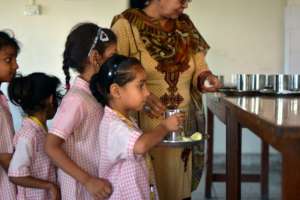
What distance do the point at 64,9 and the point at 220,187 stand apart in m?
2.41

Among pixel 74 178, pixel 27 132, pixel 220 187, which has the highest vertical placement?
pixel 27 132

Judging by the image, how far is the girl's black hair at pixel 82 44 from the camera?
153 centimetres

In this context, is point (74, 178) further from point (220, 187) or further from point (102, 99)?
point (220, 187)

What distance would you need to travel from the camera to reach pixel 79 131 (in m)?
1.48

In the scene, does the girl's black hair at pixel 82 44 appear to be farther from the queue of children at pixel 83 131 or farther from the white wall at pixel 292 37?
the white wall at pixel 292 37

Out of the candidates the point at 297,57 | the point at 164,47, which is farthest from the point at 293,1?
the point at 164,47

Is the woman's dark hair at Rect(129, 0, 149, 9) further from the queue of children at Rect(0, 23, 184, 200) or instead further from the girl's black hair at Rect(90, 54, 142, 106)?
the girl's black hair at Rect(90, 54, 142, 106)

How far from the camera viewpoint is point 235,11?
4738 mm

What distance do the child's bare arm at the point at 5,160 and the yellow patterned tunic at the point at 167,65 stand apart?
0.49 meters

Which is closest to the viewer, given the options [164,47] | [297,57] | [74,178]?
[74,178]

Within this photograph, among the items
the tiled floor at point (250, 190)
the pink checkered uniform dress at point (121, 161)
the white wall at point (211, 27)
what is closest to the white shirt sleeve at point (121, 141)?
the pink checkered uniform dress at point (121, 161)

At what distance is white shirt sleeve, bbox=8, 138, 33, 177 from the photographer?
60.5 inches

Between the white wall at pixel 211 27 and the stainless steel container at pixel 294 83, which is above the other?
the white wall at pixel 211 27

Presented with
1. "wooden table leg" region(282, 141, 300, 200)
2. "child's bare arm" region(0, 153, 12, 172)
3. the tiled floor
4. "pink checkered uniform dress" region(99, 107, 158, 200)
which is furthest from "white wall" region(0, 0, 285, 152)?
"wooden table leg" region(282, 141, 300, 200)
